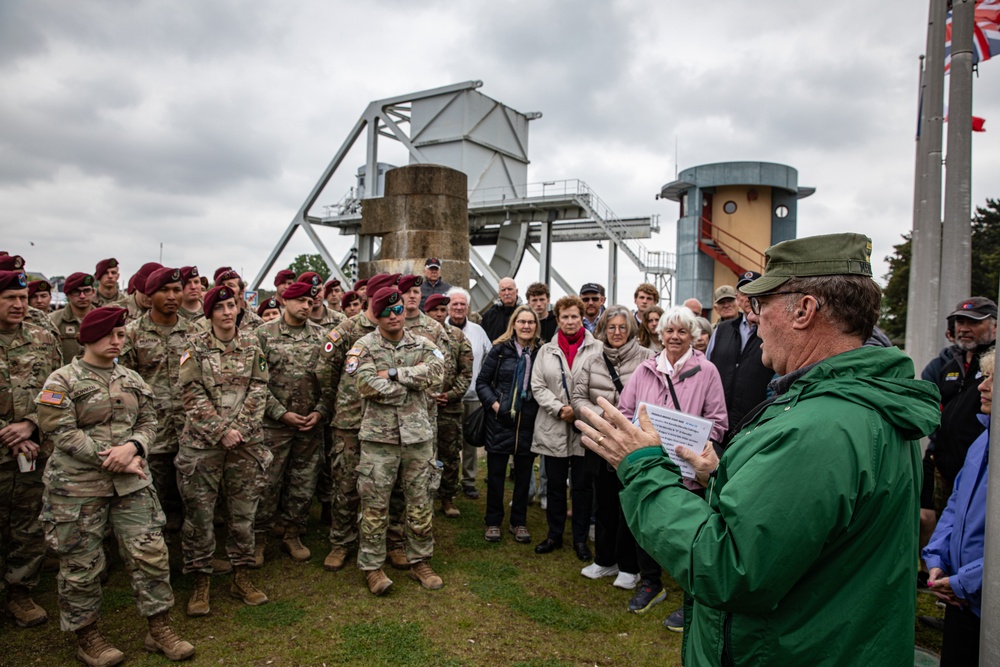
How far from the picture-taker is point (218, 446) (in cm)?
455

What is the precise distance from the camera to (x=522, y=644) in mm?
4113

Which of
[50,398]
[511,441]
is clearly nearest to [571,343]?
[511,441]

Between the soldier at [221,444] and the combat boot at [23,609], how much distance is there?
34.9 inches

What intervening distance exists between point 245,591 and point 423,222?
277 inches

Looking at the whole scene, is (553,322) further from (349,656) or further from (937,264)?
(349,656)

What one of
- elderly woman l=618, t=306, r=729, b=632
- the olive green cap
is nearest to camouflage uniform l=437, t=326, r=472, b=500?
elderly woman l=618, t=306, r=729, b=632

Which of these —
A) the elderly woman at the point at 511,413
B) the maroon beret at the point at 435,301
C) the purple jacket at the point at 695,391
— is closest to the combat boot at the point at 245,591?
the elderly woman at the point at 511,413

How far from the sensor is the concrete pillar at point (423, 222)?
10.5m

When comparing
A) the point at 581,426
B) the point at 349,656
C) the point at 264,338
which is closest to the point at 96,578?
the point at 349,656

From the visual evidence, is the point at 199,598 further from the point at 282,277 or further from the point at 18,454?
the point at 282,277

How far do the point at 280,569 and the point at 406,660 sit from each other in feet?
6.04

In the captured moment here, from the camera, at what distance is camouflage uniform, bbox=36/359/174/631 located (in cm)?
365

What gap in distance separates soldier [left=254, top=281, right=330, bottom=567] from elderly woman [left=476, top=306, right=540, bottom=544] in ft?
5.07

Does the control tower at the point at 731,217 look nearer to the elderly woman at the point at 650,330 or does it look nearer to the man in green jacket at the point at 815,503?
the elderly woman at the point at 650,330
